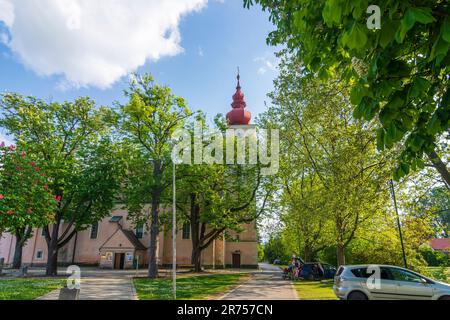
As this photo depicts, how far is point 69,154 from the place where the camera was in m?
28.1

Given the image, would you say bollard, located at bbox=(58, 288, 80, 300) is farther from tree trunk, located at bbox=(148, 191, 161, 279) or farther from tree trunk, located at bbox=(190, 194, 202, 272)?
tree trunk, located at bbox=(190, 194, 202, 272)

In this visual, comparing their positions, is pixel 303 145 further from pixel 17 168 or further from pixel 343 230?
pixel 17 168

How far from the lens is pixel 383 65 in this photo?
3.45 metres

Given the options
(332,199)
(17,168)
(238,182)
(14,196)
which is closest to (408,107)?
(332,199)

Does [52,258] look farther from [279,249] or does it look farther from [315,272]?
[279,249]

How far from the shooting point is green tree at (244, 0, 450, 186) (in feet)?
8.80

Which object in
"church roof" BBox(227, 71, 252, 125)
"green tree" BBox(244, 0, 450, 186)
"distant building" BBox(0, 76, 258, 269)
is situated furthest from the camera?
"church roof" BBox(227, 71, 252, 125)

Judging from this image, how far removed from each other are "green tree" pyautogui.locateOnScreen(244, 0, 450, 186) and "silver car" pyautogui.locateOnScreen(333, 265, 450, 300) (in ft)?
35.2

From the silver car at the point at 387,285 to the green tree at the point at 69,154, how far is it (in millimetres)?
19441

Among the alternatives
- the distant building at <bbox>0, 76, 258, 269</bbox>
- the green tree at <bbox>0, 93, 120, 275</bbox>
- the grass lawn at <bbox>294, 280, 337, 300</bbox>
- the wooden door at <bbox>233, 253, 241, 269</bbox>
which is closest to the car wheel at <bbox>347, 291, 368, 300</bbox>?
the grass lawn at <bbox>294, 280, 337, 300</bbox>

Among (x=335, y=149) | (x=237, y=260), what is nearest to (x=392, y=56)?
(x=335, y=149)

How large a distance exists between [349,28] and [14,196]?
16.6 metres

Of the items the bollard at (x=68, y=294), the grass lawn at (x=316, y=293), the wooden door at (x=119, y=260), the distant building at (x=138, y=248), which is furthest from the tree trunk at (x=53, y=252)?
the grass lawn at (x=316, y=293)

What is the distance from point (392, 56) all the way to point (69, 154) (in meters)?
29.7
